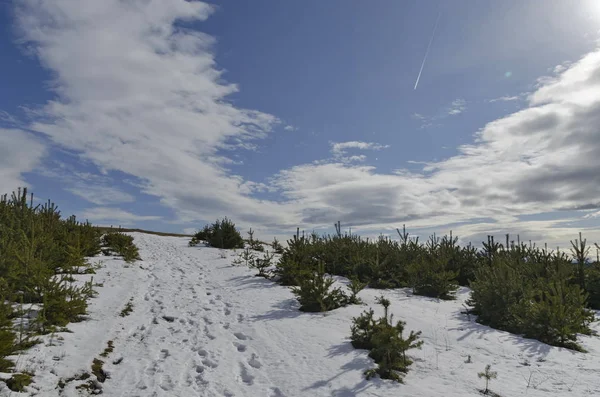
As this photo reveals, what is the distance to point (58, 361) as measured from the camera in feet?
17.1

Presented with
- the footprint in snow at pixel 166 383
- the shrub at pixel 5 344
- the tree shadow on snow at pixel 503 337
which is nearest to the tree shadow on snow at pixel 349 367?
the footprint in snow at pixel 166 383

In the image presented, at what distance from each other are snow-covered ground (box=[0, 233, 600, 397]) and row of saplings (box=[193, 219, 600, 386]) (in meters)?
0.46

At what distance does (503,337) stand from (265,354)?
542cm

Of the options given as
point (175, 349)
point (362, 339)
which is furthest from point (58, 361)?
point (362, 339)

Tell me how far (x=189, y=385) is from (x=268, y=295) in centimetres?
541

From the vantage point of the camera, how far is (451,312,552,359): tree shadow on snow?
7.24 m

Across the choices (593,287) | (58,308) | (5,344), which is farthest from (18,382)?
(593,287)

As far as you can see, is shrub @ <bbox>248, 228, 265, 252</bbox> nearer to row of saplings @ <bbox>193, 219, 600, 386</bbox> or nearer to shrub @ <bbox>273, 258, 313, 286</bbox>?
row of saplings @ <bbox>193, 219, 600, 386</bbox>

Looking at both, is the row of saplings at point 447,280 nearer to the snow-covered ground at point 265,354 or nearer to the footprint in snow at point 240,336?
the snow-covered ground at point 265,354

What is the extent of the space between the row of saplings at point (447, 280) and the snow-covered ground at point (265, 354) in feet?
1.52

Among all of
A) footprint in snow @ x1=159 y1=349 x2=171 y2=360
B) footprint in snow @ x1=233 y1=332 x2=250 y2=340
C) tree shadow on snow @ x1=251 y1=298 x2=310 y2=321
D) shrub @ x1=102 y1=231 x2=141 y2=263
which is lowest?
footprint in snow @ x1=159 y1=349 x2=171 y2=360

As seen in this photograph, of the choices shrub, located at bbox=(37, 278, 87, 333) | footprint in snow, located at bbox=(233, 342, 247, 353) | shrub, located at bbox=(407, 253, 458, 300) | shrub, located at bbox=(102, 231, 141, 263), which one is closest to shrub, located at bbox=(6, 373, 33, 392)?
shrub, located at bbox=(37, 278, 87, 333)

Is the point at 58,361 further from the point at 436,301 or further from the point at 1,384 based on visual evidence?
the point at 436,301

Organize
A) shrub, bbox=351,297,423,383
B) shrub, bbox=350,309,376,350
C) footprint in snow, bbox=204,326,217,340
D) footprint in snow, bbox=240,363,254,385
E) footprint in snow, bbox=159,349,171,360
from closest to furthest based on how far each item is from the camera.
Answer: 1. footprint in snow, bbox=240,363,254,385
2. shrub, bbox=351,297,423,383
3. footprint in snow, bbox=159,349,171,360
4. shrub, bbox=350,309,376,350
5. footprint in snow, bbox=204,326,217,340
